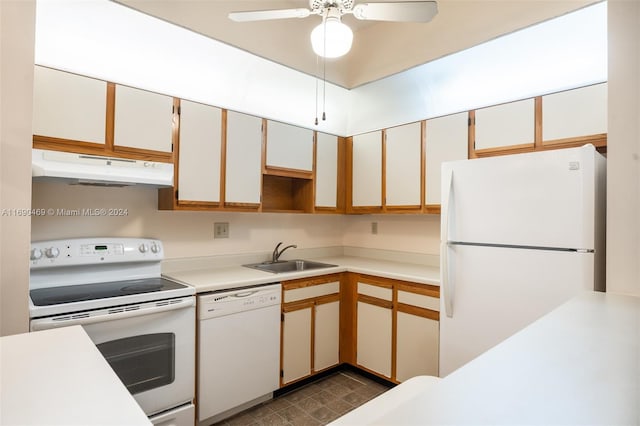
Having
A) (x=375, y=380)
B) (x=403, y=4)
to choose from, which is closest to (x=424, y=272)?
(x=375, y=380)

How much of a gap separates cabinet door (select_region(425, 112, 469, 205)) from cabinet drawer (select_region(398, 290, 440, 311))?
2.47 feet

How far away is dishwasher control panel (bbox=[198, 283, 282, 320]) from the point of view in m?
2.08

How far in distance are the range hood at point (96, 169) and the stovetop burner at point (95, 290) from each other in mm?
606

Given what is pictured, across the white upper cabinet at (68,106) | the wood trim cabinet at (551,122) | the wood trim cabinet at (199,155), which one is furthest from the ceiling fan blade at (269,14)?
the wood trim cabinet at (551,122)

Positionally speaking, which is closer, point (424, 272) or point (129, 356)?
point (129, 356)

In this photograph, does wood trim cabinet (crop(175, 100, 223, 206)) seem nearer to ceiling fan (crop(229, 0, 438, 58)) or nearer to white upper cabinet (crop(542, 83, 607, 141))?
ceiling fan (crop(229, 0, 438, 58))

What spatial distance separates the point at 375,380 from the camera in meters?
2.74

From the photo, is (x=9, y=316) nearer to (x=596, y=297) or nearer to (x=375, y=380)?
(x=596, y=297)

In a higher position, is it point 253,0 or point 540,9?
point 253,0

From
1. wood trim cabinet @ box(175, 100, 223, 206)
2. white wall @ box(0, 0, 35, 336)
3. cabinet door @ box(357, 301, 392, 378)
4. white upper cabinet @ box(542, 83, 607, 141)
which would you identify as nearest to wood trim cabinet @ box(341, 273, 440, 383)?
cabinet door @ box(357, 301, 392, 378)

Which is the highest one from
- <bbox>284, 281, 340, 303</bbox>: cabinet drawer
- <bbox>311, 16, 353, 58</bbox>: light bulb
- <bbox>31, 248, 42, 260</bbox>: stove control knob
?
<bbox>311, 16, 353, 58</bbox>: light bulb

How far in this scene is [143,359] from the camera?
6.06 ft

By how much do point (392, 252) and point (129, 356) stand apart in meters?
2.27

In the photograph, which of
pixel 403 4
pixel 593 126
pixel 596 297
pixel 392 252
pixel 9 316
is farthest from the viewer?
pixel 392 252
